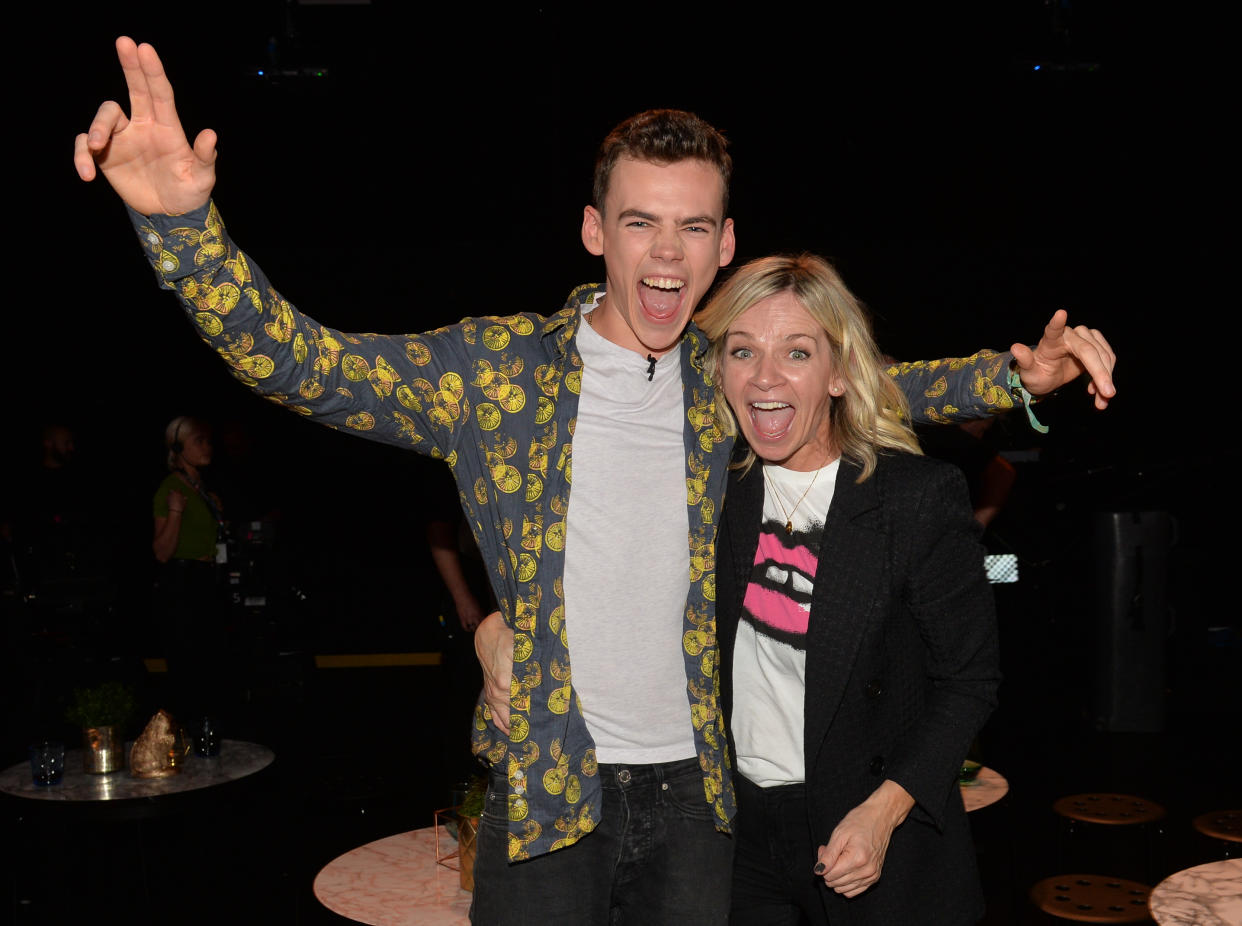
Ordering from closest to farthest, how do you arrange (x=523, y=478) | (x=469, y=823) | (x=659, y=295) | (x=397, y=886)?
(x=523, y=478) < (x=659, y=295) < (x=469, y=823) < (x=397, y=886)

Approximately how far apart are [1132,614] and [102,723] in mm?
5767

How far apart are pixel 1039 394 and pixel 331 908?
2.04 meters

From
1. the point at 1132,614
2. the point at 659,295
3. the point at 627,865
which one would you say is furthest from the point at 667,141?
the point at 1132,614

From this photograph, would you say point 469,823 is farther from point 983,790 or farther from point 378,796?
point 378,796

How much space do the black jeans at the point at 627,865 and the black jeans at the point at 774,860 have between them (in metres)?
0.17

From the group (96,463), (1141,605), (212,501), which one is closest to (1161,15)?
(1141,605)

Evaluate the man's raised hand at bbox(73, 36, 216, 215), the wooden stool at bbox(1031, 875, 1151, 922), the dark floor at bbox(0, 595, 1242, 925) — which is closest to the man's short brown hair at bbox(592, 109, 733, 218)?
the man's raised hand at bbox(73, 36, 216, 215)

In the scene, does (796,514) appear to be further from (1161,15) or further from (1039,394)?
(1161,15)

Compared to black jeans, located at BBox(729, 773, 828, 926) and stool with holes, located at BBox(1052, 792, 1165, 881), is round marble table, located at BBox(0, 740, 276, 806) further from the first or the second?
stool with holes, located at BBox(1052, 792, 1165, 881)

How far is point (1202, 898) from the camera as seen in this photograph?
2.70 m

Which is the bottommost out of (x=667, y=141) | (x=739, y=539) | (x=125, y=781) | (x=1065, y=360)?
(x=125, y=781)

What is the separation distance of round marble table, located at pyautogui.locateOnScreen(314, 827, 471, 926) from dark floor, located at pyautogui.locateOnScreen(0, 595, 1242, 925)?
9 cm

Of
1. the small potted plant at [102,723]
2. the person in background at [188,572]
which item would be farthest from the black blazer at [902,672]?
the person in background at [188,572]

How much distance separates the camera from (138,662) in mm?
9289
